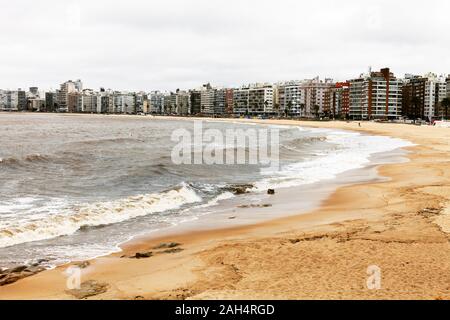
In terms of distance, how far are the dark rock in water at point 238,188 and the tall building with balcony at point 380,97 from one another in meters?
147

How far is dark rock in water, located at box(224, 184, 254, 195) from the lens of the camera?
787 inches

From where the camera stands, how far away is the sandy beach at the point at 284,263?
728 centimetres

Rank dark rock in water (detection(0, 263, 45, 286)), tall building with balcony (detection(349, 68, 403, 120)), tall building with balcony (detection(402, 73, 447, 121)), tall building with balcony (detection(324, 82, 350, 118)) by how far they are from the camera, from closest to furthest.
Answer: dark rock in water (detection(0, 263, 45, 286)) < tall building with balcony (detection(349, 68, 403, 120)) < tall building with balcony (detection(402, 73, 447, 121)) < tall building with balcony (detection(324, 82, 350, 118))

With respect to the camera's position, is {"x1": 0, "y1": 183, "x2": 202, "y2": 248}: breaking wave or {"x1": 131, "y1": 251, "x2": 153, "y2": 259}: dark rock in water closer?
{"x1": 131, "y1": 251, "x2": 153, "y2": 259}: dark rock in water

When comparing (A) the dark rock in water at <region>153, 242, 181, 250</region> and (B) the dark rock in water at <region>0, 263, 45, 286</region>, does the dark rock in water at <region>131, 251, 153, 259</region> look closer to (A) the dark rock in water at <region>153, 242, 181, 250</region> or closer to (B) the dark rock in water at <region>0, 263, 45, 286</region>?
(A) the dark rock in water at <region>153, 242, 181, 250</region>

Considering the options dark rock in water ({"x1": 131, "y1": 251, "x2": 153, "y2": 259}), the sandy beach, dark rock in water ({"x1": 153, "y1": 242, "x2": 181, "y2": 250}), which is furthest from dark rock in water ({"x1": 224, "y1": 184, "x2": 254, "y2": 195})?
dark rock in water ({"x1": 131, "y1": 251, "x2": 153, "y2": 259})

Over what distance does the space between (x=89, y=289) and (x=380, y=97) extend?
540ft

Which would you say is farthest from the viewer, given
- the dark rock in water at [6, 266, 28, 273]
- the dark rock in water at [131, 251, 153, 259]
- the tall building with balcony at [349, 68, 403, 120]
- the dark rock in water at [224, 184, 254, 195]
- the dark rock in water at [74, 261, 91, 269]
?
the tall building with balcony at [349, 68, 403, 120]

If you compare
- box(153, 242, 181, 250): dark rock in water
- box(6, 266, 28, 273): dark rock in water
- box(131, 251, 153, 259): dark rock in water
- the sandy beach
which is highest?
the sandy beach

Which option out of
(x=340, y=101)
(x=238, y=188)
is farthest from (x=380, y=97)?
(x=238, y=188)

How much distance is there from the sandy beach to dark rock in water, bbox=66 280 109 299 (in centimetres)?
2
